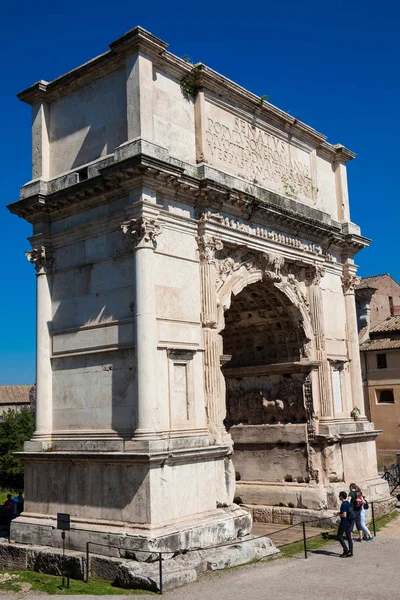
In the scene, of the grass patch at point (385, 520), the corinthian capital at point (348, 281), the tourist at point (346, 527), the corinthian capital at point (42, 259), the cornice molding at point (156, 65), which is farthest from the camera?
A: the corinthian capital at point (348, 281)

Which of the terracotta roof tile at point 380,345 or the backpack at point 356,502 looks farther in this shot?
the terracotta roof tile at point 380,345

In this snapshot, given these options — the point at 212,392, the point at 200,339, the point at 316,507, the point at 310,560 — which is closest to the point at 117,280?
the point at 200,339

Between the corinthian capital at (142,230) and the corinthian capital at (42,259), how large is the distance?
2460mm

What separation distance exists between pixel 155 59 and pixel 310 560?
10.3 m

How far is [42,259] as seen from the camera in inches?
563

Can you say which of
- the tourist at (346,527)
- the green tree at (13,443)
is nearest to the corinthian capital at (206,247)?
the tourist at (346,527)

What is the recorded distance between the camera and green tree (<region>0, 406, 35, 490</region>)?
39.9 meters

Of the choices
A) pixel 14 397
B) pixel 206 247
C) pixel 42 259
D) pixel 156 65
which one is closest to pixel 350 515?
pixel 206 247

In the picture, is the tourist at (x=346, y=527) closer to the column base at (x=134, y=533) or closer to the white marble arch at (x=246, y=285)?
the column base at (x=134, y=533)

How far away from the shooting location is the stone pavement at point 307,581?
10320mm

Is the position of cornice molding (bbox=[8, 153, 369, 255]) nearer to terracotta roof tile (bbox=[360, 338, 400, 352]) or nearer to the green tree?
terracotta roof tile (bbox=[360, 338, 400, 352])

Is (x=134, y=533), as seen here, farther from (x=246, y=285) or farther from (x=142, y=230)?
(x=246, y=285)

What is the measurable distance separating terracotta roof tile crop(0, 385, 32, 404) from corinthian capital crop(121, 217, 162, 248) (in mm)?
46165

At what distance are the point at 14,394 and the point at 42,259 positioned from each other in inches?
1797
